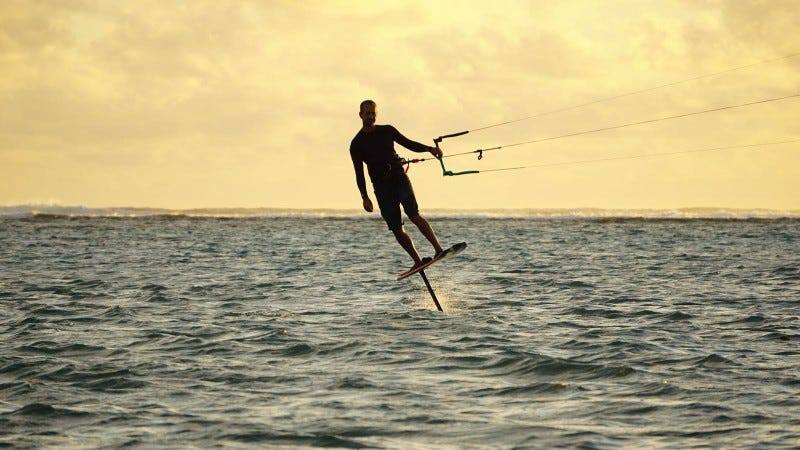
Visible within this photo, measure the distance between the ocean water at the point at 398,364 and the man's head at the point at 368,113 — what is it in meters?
3.39

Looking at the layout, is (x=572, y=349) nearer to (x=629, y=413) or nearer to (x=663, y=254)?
(x=629, y=413)

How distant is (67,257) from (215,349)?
27251 millimetres

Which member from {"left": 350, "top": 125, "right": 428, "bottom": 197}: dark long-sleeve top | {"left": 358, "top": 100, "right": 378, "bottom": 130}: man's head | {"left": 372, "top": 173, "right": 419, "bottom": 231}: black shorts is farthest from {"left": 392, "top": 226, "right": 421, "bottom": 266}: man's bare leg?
{"left": 358, "top": 100, "right": 378, "bottom": 130}: man's head

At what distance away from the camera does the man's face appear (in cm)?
1656

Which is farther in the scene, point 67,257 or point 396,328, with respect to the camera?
point 67,257

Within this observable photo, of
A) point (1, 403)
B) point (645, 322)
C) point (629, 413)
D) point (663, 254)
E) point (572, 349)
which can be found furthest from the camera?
point (663, 254)

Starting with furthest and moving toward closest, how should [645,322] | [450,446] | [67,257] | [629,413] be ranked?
[67,257]
[645,322]
[629,413]
[450,446]

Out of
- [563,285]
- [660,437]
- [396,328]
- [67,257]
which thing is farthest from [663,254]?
[660,437]

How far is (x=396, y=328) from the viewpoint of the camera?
57.0 feet

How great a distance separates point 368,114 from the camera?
1658cm

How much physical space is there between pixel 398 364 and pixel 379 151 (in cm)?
424

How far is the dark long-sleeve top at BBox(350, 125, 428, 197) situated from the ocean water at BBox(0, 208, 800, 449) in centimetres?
265

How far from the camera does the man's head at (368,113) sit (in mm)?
16562

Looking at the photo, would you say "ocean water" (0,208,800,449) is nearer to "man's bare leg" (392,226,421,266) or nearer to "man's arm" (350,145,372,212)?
"man's bare leg" (392,226,421,266)
